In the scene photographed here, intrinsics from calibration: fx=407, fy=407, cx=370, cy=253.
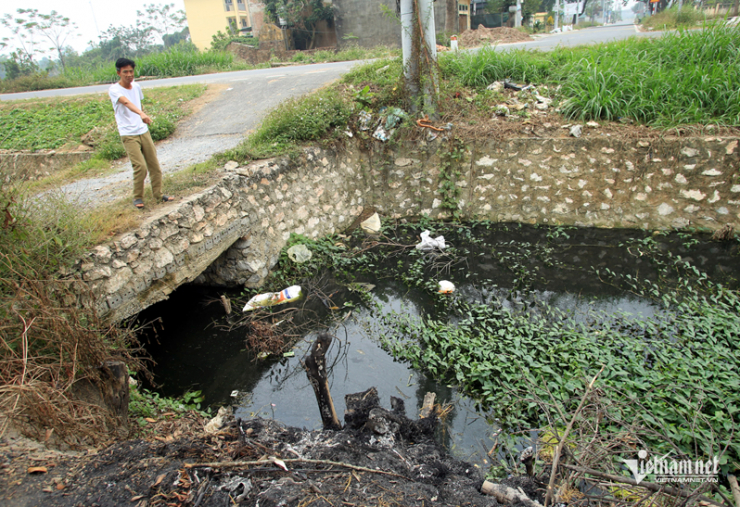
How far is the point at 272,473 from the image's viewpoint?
2469 mm

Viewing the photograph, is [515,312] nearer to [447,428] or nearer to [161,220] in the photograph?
[447,428]

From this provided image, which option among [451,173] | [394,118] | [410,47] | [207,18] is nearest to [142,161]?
[394,118]

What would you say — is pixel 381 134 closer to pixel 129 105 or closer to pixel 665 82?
pixel 129 105

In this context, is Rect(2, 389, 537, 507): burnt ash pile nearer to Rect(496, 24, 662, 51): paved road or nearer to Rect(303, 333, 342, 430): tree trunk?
Rect(303, 333, 342, 430): tree trunk

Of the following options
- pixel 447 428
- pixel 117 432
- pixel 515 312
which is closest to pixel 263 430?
pixel 117 432

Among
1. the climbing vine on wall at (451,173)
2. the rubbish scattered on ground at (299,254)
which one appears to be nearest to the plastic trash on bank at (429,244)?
the climbing vine on wall at (451,173)

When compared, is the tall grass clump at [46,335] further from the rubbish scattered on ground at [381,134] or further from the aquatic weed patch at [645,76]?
the aquatic weed patch at [645,76]

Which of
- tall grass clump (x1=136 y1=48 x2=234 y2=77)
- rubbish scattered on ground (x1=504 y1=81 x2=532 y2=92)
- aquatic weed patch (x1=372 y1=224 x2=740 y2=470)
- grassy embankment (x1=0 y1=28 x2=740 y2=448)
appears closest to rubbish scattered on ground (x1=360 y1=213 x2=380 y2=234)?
grassy embankment (x1=0 y1=28 x2=740 y2=448)

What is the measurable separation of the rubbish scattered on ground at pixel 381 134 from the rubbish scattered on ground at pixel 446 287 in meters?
3.13

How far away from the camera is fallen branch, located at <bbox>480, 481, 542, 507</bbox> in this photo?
2.34 meters

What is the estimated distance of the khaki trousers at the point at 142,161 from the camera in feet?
14.5

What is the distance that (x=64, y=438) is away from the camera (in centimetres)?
259

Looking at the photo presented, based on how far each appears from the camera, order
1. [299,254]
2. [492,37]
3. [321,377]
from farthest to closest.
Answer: [492,37] → [299,254] → [321,377]

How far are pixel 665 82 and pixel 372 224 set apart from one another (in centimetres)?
525
